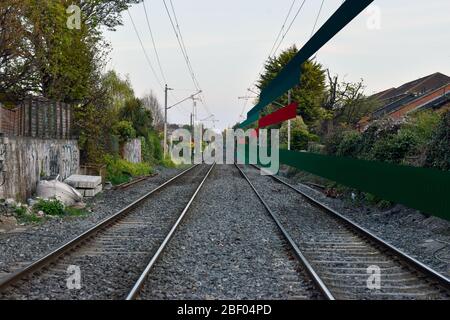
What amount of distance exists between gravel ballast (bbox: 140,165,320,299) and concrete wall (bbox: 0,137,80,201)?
4.96 metres

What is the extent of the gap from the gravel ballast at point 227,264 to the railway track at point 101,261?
40 cm

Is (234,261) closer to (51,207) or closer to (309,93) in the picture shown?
(51,207)

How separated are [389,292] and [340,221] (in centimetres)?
697

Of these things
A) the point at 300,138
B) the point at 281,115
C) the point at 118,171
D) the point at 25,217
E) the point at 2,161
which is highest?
the point at 281,115

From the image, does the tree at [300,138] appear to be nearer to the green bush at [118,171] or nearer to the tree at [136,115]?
the tree at [136,115]

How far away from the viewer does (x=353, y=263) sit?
31.1 ft

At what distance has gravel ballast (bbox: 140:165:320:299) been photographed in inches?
296

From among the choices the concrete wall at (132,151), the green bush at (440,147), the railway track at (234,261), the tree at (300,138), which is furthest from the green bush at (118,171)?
the tree at (300,138)

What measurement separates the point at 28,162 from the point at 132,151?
19.4 metres

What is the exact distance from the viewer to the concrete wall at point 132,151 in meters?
35.3
